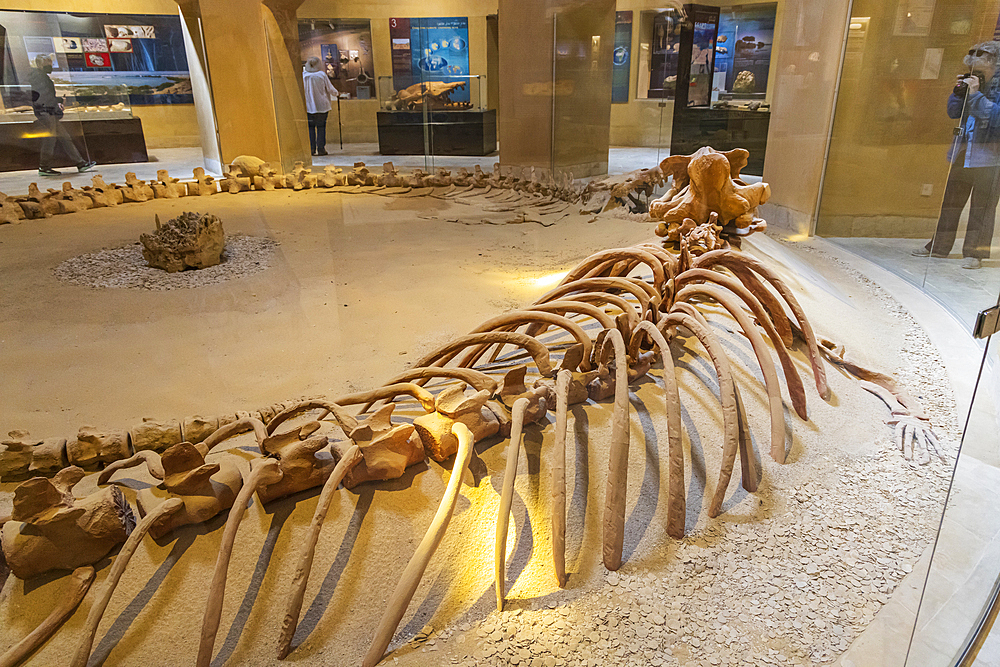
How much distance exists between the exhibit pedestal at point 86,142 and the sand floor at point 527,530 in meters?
4.27

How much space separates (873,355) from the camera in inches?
141

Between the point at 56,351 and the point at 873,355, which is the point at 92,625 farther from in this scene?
the point at 873,355

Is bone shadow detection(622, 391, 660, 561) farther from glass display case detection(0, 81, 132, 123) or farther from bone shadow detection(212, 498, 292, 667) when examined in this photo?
glass display case detection(0, 81, 132, 123)

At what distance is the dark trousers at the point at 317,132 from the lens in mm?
7156

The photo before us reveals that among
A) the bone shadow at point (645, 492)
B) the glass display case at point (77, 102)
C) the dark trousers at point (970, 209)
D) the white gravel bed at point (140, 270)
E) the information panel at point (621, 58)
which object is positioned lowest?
the white gravel bed at point (140, 270)

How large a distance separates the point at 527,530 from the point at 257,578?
816mm

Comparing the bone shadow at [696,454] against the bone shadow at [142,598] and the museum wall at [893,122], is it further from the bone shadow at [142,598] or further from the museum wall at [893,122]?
the museum wall at [893,122]

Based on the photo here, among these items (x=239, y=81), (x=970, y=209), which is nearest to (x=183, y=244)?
(x=239, y=81)

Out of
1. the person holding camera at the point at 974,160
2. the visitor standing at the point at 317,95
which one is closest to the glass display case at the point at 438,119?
the visitor standing at the point at 317,95

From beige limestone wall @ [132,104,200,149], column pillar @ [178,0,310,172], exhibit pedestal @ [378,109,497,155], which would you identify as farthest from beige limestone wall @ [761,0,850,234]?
beige limestone wall @ [132,104,200,149]

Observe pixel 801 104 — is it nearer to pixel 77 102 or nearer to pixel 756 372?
pixel 756 372

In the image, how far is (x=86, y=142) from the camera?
26.3ft

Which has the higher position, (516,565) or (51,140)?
(51,140)

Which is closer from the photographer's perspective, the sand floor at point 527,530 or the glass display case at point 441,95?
the sand floor at point 527,530
